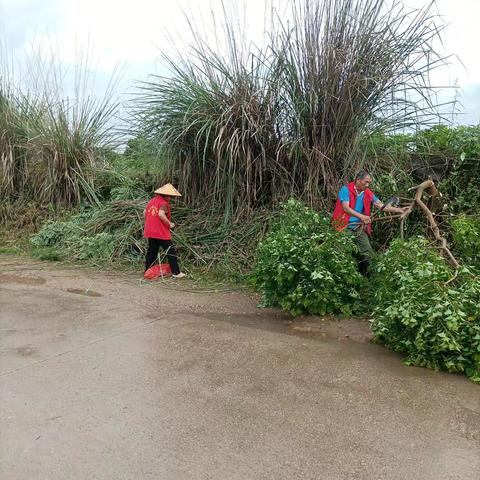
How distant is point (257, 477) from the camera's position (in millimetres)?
2422

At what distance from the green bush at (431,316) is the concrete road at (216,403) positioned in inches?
5.1

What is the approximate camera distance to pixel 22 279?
6.40 metres

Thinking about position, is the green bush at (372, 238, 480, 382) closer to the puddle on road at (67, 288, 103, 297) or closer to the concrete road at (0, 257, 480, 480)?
the concrete road at (0, 257, 480, 480)

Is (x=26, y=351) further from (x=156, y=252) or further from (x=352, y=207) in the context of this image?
(x=352, y=207)

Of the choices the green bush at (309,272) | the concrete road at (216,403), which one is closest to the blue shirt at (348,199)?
the green bush at (309,272)

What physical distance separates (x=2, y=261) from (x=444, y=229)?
19.2 feet

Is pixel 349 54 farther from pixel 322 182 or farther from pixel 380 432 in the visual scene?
pixel 380 432

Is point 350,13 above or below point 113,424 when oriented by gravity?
above

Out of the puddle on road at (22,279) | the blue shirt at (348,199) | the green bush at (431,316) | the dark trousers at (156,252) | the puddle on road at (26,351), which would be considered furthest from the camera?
the dark trousers at (156,252)

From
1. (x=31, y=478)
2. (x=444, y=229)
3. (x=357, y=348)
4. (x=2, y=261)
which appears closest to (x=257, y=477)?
(x=31, y=478)

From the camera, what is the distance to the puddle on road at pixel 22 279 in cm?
625

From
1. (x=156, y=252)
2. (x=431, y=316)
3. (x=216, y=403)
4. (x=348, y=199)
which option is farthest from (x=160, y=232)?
(x=431, y=316)

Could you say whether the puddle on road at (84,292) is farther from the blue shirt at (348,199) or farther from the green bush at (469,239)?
the green bush at (469,239)

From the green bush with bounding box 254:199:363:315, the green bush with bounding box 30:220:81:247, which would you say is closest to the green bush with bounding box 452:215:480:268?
the green bush with bounding box 254:199:363:315
